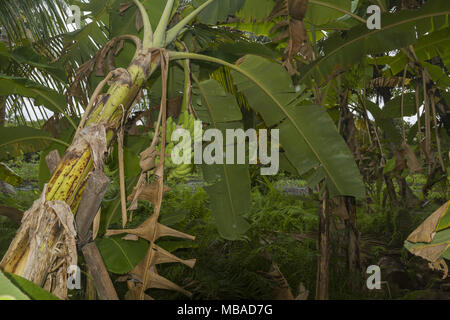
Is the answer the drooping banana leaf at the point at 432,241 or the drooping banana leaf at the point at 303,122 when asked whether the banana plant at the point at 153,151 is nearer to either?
the drooping banana leaf at the point at 303,122

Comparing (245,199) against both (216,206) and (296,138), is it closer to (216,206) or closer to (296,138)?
(216,206)

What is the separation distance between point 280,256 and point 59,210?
2.62 meters

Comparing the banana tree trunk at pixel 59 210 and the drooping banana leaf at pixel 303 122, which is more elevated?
the drooping banana leaf at pixel 303 122

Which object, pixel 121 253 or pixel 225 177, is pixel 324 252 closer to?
pixel 225 177

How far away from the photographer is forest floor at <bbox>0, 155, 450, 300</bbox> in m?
2.44

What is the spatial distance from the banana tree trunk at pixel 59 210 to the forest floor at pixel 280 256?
3.54 ft

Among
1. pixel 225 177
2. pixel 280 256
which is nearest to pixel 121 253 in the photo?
pixel 225 177

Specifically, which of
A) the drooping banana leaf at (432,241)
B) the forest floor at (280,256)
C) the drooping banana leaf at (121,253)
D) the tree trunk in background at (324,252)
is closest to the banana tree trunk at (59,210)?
the drooping banana leaf at (432,241)

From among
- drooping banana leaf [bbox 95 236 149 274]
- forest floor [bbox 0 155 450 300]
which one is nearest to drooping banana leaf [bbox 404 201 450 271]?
drooping banana leaf [bbox 95 236 149 274]

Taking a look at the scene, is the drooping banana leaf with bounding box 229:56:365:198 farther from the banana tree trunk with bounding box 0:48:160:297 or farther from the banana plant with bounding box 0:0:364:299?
the banana tree trunk with bounding box 0:48:160:297

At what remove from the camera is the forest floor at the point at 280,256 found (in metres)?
2.44

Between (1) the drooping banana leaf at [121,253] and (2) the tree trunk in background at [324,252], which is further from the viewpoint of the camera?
(2) the tree trunk in background at [324,252]

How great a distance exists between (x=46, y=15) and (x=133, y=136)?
57.0 inches

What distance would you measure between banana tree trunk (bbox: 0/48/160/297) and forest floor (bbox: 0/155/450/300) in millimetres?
1080
